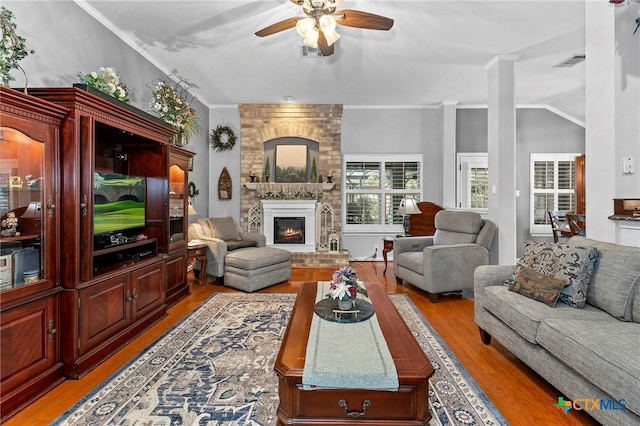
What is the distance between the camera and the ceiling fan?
224 cm

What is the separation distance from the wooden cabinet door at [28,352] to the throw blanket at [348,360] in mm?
1669

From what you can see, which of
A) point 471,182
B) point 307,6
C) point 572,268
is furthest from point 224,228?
point 471,182

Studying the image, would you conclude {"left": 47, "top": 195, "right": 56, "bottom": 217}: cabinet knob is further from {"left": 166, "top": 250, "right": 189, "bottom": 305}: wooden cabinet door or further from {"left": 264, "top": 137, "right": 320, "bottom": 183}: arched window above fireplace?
{"left": 264, "top": 137, "right": 320, "bottom": 183}: arched window above fireplace

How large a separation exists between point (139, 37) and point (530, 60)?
481 centimetres

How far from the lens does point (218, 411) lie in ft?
5.99

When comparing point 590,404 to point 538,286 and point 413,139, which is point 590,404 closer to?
point 538,286

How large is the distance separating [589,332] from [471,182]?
493 centimetres

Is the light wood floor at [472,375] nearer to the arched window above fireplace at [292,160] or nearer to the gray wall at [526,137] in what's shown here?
the arched window above fireplace at [292,160]

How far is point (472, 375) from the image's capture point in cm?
223

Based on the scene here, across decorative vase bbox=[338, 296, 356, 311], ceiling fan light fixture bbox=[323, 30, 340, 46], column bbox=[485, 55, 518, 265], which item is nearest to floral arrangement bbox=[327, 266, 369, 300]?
decorative vase bbox=[338, 296, 356, 311]

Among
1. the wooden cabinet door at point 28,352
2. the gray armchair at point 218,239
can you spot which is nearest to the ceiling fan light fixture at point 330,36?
the wooden cabinet door at point 28,352

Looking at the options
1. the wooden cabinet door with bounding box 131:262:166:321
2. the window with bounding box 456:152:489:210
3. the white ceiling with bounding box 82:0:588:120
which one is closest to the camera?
the wooden cabinet door with bounding box 131:262:166:321

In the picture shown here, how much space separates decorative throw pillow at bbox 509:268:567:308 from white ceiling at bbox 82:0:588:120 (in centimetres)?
248

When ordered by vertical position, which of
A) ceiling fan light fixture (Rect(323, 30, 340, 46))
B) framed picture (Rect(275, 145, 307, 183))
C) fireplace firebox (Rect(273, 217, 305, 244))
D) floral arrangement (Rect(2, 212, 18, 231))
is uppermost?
ceiling fan light fixture (Rect(323, 30, 340, 46))
